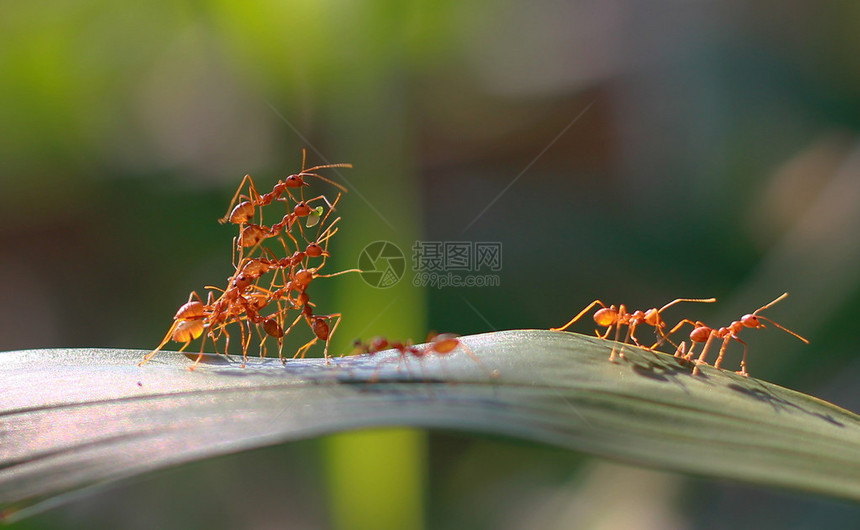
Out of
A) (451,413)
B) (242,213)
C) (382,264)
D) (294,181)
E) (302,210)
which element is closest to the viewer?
(451,413)

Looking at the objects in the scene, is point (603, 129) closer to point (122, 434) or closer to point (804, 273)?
point (804, 273)

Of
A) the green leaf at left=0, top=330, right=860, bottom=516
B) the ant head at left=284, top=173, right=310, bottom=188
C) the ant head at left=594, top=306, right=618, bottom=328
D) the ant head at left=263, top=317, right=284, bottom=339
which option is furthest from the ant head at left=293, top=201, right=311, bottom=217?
the green leaf at left=0, top=330, right=860, bottom=516

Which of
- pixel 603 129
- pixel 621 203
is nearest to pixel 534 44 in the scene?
pixel 603 129

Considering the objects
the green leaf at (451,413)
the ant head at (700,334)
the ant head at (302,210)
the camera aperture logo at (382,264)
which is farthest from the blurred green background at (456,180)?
the green leaf at (451,413)

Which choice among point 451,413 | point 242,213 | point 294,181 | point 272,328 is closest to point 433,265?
point 294,181

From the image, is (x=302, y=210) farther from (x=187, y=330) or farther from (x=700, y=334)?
(x=700, y=334)
